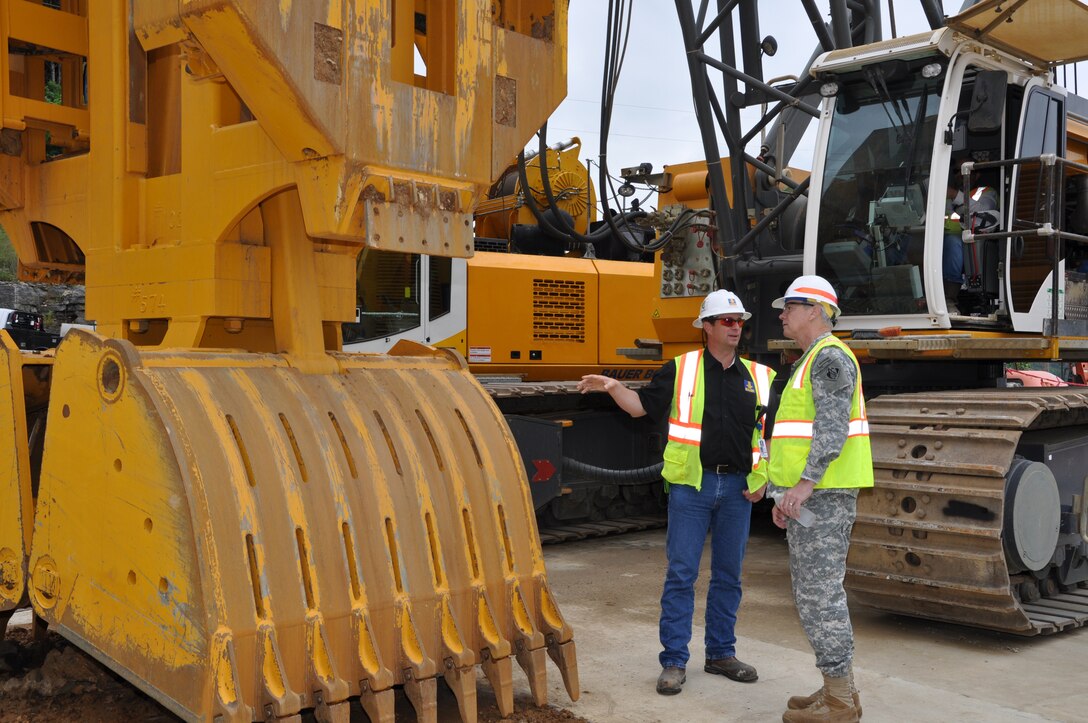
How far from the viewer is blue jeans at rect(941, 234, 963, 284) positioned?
6.64 metres

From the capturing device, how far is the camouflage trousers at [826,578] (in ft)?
14.6

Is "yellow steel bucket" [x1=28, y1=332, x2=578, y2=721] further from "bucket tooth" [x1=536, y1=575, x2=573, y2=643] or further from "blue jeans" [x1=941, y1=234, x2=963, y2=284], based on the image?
"blue jeans" [x1=941, y1=234, x2=963, y2=284]

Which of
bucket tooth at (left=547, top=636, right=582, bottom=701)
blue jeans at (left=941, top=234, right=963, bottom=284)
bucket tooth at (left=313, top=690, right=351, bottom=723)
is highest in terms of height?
blue jeans at (left=941, top=234, right=963, bottom=284)

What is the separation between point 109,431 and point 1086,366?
1333 centimetres

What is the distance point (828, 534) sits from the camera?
4.50 m

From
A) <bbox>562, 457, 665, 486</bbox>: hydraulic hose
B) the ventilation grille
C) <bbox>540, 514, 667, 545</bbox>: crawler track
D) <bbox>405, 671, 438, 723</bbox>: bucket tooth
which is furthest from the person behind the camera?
the ventilation grille

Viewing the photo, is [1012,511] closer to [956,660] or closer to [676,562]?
[956,660]

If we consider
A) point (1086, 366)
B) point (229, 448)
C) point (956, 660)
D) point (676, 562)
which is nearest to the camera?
point (229, 448)

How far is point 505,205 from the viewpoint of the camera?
11062 millimetres

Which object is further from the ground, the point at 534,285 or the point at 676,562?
the point at 534,285

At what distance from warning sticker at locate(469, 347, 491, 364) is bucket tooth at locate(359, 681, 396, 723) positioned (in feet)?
18.5

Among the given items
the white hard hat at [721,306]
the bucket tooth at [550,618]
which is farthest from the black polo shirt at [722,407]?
the bucket tooth at [550,618]

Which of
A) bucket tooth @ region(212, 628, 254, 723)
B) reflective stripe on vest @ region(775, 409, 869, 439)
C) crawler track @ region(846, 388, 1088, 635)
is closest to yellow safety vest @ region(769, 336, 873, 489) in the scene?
reflective stripe on vest @ region(775, 409, 869, 439)

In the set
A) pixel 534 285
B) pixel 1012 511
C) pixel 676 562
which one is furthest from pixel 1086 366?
pixel 676 562
